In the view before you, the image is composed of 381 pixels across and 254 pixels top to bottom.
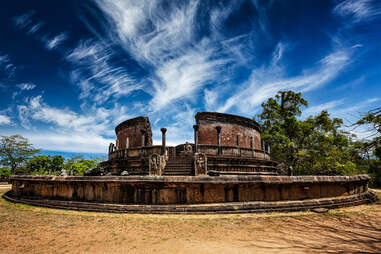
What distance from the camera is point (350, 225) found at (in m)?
3.89

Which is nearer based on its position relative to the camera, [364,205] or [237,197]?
[237,197]

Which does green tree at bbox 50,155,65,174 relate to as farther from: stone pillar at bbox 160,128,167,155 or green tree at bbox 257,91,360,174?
green tree at bbox 257,91,360,174

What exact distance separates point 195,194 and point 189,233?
159 centimetres

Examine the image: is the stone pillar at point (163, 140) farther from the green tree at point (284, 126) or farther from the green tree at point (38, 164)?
the green tree at point (38, 164)

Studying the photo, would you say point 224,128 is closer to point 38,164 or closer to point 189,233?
point 189,233

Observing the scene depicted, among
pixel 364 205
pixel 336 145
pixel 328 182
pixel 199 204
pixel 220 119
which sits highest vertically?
pixel 220 119

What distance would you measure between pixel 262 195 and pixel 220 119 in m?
12.2

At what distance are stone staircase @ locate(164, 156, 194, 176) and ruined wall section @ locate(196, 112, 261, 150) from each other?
6.16 meters

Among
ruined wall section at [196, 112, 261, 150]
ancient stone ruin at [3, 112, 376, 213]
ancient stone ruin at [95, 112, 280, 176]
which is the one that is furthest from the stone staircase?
ruined wall section at [196, 112, 261, 150]

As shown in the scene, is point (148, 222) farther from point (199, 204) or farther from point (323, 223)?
point (323, 223)

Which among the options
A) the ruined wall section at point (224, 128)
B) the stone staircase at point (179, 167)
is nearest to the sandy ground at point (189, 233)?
the stone staircase at point (179, 167)

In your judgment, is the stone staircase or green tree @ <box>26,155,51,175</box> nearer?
the stone staircase

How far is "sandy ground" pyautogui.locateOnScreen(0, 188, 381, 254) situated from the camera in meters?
2.75

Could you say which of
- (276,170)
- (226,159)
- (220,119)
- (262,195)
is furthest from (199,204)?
(220,119)
